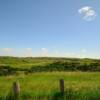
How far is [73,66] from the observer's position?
5622cm

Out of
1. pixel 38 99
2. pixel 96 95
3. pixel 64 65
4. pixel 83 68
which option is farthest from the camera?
pixel 64 65

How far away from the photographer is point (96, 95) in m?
12.0

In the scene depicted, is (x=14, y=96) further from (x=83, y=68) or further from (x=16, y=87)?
(x=83, y=68)

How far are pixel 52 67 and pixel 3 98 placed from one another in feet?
144

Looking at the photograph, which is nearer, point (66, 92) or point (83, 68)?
point (66, 92)

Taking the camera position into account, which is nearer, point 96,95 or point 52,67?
point 96,95

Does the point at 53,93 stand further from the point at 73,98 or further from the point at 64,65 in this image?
the point at 64,65

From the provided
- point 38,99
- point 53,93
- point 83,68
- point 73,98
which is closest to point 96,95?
point 73,98

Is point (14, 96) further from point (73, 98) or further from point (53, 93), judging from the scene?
point (73, 98)

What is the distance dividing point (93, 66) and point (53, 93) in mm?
43218

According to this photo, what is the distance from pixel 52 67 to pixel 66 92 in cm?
4316

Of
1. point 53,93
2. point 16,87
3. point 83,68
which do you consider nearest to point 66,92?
point 53,93

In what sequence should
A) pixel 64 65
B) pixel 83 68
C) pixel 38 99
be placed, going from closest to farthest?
1. pixel 38 99
2. pixel 83 68
3. pixel 64 65

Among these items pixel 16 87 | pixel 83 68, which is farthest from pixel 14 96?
pixel 83 68
